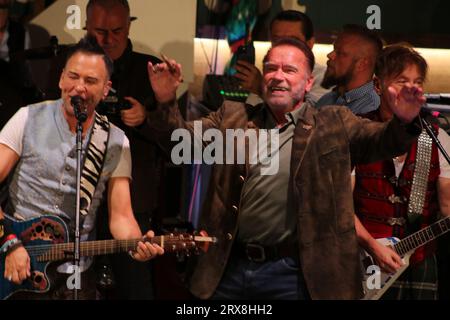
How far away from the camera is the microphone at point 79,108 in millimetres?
3529

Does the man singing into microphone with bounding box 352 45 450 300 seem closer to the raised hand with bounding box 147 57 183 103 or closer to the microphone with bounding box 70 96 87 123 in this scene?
the raised hand with bounding box 147 57 183 103

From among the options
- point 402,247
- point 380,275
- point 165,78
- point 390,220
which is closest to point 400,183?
point 390,220

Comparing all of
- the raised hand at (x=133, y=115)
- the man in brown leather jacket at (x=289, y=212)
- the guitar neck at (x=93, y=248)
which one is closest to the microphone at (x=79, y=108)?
the man in brown leather jacket at (x=289, y=212)

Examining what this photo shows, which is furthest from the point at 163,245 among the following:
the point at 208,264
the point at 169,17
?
the point at 169,17

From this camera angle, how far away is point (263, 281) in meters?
3.54

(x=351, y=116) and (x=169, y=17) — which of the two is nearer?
(x=351, y=116)

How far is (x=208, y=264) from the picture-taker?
144 inches

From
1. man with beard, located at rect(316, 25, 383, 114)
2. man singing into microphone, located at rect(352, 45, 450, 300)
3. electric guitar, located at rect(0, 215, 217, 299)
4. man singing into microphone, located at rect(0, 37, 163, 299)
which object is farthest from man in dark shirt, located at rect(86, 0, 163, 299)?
man singing into microphone, located at rect(352, 45, 450, 300)

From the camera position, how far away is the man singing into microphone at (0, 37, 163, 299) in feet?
12.5

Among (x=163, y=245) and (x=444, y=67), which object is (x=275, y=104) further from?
(x=444, y=67)

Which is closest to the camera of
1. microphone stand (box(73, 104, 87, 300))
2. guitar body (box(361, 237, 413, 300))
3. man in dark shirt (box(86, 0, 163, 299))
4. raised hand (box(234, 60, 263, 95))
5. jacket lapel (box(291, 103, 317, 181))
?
microphone stand (box(73, 104, 87, 300))

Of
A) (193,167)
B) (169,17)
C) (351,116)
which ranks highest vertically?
(169,17)

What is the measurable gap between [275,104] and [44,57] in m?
1.24

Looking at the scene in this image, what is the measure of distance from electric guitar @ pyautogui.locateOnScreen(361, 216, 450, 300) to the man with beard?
624 millimetres
